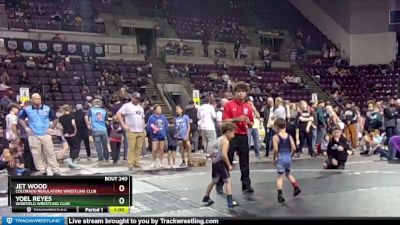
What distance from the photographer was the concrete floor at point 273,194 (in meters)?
3.31

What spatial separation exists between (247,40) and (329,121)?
10.1 feet

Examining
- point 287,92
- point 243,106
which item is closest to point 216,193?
point 243,106

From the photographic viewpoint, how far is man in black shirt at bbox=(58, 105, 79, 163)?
601 cm

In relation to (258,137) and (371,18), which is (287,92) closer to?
(258,137)

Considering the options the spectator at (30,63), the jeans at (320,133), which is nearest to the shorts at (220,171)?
the jeans at (320,133)

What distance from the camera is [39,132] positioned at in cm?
501

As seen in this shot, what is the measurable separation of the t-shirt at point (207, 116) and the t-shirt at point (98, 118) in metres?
1.29

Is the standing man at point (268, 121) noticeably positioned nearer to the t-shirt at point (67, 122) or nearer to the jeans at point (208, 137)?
the jeans at point (208, 137)

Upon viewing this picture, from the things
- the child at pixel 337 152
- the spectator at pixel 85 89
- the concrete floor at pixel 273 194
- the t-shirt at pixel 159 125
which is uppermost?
the spectator at pixel 85 89

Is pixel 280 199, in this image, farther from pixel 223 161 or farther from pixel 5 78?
pixel 5 78

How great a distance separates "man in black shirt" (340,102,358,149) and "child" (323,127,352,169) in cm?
163

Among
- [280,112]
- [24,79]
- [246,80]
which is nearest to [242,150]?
[246,80]

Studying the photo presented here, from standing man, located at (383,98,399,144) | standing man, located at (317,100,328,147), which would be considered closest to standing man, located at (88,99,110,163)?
standing man, located at (317,100,328,147)

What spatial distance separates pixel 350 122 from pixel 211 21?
4.07 meters
